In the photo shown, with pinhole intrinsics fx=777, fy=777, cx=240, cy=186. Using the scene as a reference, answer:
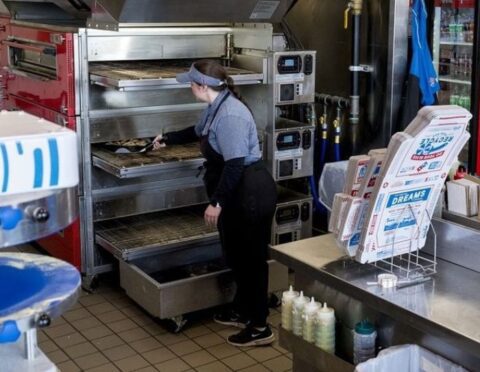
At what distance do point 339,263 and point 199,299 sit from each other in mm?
1743

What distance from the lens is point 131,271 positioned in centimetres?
454

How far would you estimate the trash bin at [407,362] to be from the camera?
7.91 ft

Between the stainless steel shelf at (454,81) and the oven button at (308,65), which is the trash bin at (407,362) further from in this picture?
the stainless steel shelf at (454,81)

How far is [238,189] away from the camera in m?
4.11

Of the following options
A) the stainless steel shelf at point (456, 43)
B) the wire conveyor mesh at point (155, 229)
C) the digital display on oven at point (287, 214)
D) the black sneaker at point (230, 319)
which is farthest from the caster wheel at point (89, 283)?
the stainless steel shelf at point (456, 43)

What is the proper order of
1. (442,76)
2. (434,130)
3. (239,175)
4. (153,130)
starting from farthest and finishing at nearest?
(442,76), (153,130), (239,175), (434,130)

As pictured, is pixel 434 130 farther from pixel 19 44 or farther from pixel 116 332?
pixel 19 44

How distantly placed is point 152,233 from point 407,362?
106 inches

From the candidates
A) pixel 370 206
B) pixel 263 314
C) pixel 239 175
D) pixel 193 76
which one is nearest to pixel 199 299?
pixel 263 314

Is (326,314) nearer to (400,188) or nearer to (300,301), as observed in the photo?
(300,301)

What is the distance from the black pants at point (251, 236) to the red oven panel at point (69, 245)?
113 cm

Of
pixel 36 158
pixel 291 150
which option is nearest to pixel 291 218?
pixel 291 150

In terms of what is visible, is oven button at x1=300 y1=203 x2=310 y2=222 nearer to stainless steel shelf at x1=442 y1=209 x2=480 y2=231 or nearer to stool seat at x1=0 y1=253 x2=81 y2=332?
stainless steel shelf at x1=442 y1=209 x2=480 y2=231

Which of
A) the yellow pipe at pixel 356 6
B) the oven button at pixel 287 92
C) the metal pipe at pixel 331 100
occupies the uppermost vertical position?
the yellow pipe at pixel 356 6
